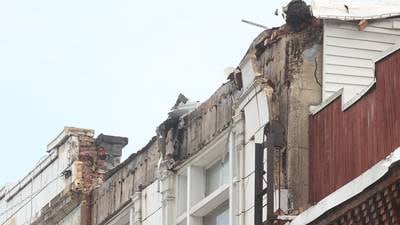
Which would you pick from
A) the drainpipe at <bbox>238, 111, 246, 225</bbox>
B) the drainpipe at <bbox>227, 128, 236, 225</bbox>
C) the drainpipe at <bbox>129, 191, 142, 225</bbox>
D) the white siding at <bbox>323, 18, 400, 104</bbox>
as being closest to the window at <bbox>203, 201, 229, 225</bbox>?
the drainpipe at <bbox>227, 128, 236, 225</bbox>

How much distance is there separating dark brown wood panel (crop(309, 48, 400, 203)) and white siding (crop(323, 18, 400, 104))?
2.76 ft

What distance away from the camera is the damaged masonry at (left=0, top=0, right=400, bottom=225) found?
19859 mm

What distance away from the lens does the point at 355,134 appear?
2066 centimetres

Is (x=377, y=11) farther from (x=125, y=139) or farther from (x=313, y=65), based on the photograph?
(x=125, y=139)

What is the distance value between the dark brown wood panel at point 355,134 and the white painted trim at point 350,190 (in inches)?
23.0

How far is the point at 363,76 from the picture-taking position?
22516mm

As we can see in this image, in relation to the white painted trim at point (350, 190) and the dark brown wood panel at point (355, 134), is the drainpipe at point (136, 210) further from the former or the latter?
the white painted trim at point (350, 190)

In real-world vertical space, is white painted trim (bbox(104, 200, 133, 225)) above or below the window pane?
above

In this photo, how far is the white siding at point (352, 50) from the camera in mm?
22531

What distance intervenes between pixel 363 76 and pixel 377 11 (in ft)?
4.05

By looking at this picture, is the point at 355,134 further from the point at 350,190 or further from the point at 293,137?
the point at 293,137

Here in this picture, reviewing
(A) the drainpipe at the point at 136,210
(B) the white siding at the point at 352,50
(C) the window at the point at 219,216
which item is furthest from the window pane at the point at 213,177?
(B) the white siding at the point at 352,50

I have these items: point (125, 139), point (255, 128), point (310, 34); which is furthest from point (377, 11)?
point (125, 139)

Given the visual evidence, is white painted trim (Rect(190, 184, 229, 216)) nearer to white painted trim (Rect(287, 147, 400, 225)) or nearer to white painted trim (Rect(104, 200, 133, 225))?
white painted trim (Rect(104, 200, 133, 225))
